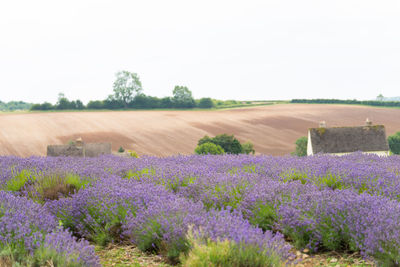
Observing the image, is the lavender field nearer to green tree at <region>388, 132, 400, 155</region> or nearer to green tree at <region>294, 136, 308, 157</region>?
green tree at <region>294, 136, 308, 157</region>

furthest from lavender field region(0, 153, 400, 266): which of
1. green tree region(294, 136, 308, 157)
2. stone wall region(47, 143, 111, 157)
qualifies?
green tree region(294, 136, 308, 157)

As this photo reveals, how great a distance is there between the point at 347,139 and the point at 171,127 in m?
24.5

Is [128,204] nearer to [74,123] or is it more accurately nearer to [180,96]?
[74,123]

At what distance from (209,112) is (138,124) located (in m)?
14.5

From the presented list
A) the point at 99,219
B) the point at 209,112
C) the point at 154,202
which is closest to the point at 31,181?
the point at 99,219

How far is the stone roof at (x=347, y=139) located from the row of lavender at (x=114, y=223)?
27.1 m

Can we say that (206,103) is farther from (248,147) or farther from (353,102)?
(248,147)

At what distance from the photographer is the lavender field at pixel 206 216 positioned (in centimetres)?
308

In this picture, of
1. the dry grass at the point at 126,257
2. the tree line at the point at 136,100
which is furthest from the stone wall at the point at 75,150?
the tree line at the point at 136,100

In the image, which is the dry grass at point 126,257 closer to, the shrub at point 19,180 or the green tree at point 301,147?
the shrub at point 19,180

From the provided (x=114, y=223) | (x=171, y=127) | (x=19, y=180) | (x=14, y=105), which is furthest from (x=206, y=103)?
(x=114, y=223)

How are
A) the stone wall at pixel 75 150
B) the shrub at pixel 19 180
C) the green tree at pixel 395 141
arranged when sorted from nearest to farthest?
the shrub at pixel 19 180 → the stone wall at pixel 75 150 → the green tree at pixel 395 141

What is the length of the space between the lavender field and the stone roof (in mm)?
25797

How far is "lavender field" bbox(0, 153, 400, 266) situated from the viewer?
10.1 feet
